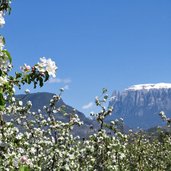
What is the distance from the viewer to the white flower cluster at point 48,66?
7.26 m

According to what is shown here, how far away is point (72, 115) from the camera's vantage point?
19.0 metres

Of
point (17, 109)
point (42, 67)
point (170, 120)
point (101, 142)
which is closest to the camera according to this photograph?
point (42, 67)

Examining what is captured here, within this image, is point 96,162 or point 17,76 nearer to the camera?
point 17,76

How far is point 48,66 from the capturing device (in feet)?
24.0

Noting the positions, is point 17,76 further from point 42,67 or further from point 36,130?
point 36,130

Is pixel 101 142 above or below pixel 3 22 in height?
above

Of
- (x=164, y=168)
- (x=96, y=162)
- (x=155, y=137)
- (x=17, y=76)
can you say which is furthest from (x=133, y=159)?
(x=17, y=76)

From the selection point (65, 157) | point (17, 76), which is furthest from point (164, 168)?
point (17, 76)

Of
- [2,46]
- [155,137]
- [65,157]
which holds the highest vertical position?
[155,137]

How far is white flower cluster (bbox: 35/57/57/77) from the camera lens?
726 cm

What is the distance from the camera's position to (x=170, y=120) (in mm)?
24734

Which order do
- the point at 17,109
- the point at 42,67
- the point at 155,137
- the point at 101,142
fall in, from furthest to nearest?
1. the point at 155,137
2. the point at 101,142
3. the point at 17,109
4. the point at 42,67

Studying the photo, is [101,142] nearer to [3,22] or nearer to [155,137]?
[3,22]

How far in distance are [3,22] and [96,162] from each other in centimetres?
1365
